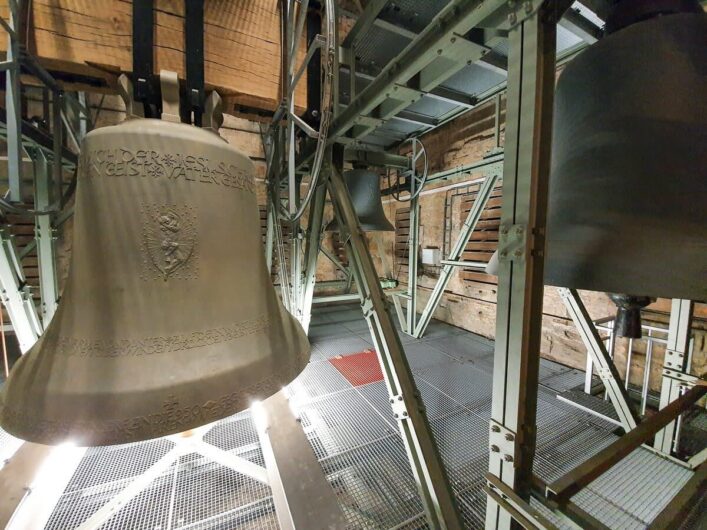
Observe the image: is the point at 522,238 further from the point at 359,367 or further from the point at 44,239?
the point at 44,239

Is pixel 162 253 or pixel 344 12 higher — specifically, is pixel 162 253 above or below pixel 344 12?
below

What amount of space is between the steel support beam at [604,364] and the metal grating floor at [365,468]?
0.62 feet

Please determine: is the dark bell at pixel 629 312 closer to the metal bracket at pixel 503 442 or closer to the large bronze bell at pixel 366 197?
the metal bracket at pixel 503 442

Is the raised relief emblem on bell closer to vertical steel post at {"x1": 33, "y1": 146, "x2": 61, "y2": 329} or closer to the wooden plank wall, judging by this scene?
vertical steel post at {"x1": 33, "y1": 146, "x2": 61, "y2": 329}

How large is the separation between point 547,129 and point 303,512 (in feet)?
5.29

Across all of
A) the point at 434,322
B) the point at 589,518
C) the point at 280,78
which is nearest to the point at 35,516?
the point at 589,518

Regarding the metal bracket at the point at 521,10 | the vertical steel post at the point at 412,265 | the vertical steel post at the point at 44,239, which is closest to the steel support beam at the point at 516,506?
the metal bracket at the point at 521,10

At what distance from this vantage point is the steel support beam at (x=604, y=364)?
187 cm

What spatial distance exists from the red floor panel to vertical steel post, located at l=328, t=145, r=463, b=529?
1.60 meters

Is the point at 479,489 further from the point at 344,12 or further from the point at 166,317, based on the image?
the point at 344,12

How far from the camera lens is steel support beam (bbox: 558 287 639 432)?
1868 mm

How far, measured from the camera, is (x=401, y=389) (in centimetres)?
109

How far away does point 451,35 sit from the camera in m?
0.80

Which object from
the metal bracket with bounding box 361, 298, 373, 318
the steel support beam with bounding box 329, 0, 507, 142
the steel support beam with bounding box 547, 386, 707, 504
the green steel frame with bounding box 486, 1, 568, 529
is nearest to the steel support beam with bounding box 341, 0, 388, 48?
the steel support beam with bounding box 329, 0, 507, 142
